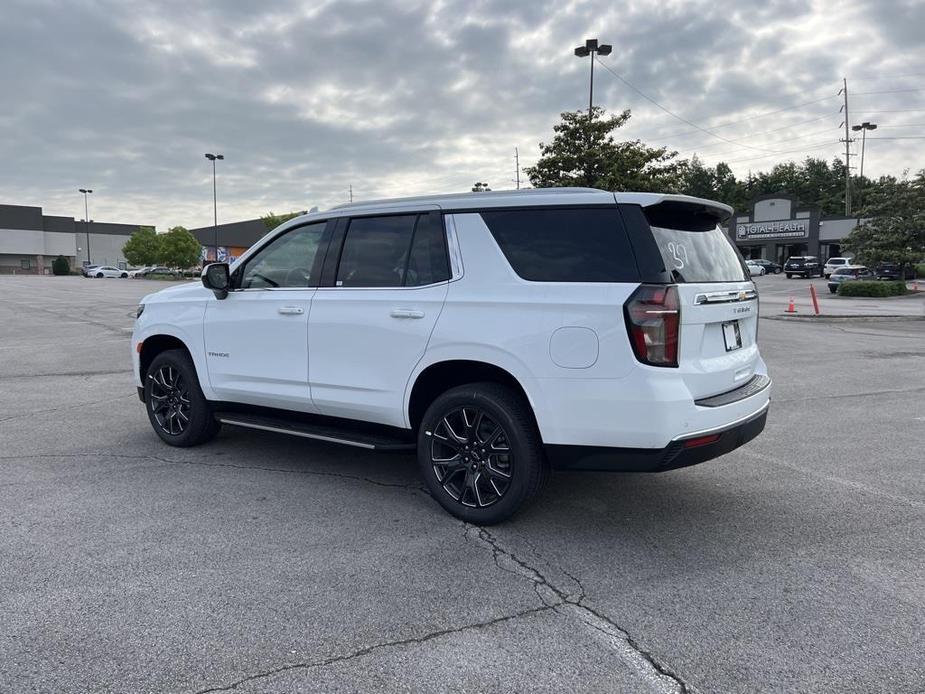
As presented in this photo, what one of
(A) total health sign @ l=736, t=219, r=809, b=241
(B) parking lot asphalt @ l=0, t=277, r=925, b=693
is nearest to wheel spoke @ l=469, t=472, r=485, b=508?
(B) parking lot asphalt @ l=0, t=277, r=925, b=693

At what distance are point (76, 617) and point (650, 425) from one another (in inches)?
111

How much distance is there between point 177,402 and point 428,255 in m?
2.79

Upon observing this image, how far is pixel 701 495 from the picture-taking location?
4.86 meters

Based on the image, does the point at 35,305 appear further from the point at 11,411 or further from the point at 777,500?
the point at 777,500

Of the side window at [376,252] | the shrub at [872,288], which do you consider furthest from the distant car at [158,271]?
the side window at [376,252]

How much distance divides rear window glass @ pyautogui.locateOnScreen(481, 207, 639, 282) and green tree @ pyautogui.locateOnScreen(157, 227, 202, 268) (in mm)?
74515

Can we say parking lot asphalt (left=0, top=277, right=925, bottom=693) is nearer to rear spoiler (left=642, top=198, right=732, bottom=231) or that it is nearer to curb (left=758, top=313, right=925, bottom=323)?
rear spoiler (left=642, top=198, right=732, bottom=231)

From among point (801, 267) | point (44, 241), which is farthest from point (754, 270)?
point (44, 241)

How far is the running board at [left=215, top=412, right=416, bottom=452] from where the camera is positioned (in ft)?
15.0

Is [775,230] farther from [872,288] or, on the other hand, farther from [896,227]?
[872,288]

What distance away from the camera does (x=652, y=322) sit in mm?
3623

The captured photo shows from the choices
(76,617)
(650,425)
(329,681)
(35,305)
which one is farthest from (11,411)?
(35,305)

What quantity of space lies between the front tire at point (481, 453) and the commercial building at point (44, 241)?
10392 centimetres

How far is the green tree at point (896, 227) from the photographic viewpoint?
112 ft
